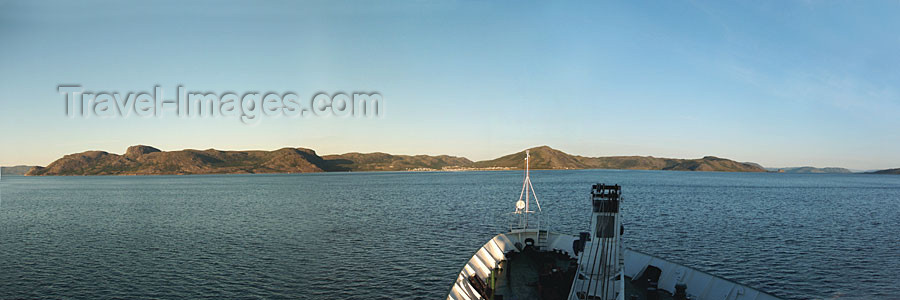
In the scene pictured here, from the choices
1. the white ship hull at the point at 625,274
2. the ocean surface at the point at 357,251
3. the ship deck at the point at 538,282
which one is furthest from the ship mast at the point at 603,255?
the ocean surface at the point at 357,251

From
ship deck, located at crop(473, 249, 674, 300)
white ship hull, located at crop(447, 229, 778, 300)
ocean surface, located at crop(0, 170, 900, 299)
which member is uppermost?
white ship hull, located at crop(447, 229, 778, 300)

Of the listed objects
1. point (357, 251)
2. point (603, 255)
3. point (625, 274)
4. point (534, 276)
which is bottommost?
point (357, 251)

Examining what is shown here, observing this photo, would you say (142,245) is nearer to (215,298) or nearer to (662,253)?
(215,298)

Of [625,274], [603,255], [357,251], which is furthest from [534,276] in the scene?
[357,251]

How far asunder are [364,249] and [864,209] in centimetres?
11619

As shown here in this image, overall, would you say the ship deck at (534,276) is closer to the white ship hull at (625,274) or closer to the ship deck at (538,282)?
the ship deck at (538,282)

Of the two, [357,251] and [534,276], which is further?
[357,251]

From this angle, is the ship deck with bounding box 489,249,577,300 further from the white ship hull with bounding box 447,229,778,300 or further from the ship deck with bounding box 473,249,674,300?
the white ship hull with bounding box 447,229,778,300

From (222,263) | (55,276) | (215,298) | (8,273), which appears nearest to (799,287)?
(215,298)

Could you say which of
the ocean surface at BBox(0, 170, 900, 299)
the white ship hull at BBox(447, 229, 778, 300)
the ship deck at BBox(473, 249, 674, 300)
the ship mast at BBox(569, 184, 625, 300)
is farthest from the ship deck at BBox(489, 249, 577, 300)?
the ocean surface at BBox(0, 170, 900, 299)

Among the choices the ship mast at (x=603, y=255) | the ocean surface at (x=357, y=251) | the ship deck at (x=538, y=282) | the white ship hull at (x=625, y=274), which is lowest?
the ocean surface at (x=357, y=251)

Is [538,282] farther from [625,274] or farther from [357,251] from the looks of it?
[357,251]

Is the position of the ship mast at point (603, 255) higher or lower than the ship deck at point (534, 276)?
higher

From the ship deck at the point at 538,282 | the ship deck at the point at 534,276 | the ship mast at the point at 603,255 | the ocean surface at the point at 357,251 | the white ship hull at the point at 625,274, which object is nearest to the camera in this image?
the ship mast at the point at 603,255
